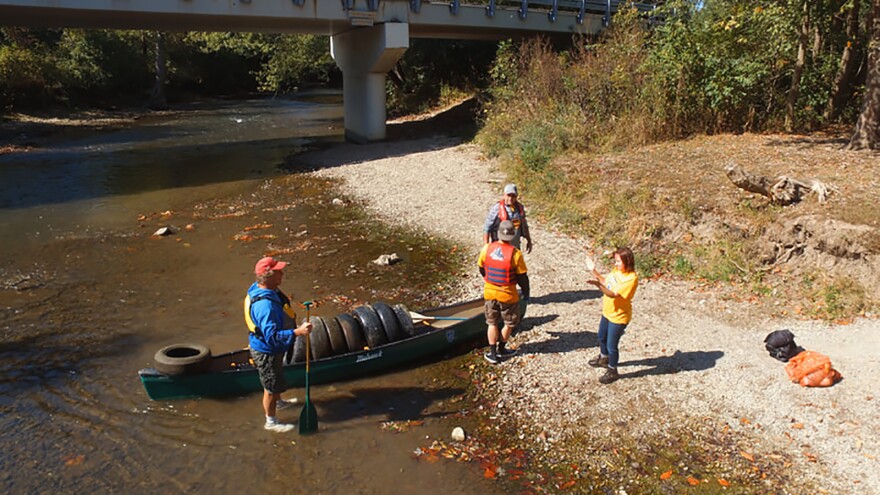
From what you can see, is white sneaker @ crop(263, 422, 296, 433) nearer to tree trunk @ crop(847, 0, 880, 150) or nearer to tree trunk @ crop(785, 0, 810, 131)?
tree trunk @ crop(847, 0, 880, 150)

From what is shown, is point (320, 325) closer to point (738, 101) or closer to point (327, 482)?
point (327, 482)

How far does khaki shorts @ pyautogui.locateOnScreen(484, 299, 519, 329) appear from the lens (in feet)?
26.6

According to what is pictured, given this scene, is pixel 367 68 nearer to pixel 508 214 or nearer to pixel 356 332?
pixel 508 214

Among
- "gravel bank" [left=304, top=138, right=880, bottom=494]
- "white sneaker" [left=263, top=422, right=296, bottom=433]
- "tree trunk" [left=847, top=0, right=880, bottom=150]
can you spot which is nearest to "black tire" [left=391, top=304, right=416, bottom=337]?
"gravel bank" [left=304, top=138, right=880, bottom=494]

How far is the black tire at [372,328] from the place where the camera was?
8.29 metres

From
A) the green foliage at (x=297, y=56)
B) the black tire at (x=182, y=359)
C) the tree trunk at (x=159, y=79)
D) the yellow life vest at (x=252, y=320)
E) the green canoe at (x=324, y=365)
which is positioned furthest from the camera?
the tree trunk at (x=159, y=79)

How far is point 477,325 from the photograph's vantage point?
29.5ft

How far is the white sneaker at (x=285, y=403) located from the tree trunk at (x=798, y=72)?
14.9 meters

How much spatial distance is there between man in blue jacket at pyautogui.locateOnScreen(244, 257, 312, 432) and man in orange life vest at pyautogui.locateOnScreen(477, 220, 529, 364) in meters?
2.46

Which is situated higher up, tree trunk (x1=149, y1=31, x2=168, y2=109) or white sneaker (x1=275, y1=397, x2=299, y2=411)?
tree trunk (x1=149, y1=31, x2=168, y2=109)

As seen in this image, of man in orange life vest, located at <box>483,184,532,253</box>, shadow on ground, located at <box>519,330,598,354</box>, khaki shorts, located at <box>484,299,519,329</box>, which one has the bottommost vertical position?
shadow on ground, located at <box>519,330,598,354</box>

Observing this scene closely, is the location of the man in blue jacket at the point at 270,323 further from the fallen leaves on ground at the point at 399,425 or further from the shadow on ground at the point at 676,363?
the shadow on ground at the point at 676,363

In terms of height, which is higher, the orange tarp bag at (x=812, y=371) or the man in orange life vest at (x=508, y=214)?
the man in orange life vest at (x=508, y=214)

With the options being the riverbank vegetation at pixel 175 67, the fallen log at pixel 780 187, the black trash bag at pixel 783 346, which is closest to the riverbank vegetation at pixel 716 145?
the fallen log at pixel 780 187
